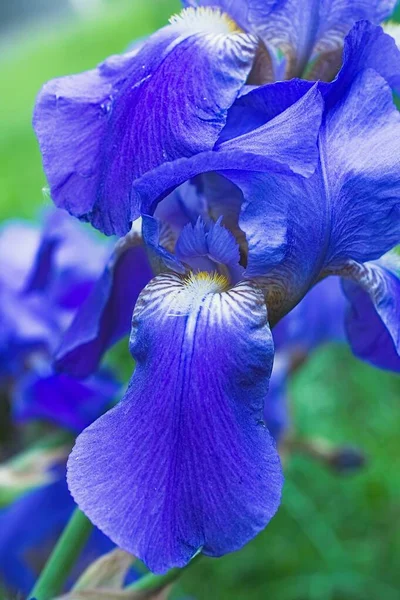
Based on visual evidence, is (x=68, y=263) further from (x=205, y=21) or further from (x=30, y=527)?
(x=205, y=21)

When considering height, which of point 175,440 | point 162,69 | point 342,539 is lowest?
point 342,539

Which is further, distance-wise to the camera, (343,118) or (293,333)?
(293,333)

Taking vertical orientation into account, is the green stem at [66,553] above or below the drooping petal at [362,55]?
below

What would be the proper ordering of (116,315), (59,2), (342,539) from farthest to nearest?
(59,2) < (342,539) < (116,315)

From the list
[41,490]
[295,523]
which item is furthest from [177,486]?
[295,523]

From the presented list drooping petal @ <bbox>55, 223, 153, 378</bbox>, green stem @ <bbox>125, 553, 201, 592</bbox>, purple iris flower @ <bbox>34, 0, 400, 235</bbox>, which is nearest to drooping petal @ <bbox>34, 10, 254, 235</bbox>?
purple iris flower @ <bbox>34, 0, 400, 235</bbox>

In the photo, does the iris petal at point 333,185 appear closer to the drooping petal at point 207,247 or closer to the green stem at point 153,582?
the drooping petal at point 207,247

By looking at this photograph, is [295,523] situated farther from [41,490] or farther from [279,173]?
[279,173]

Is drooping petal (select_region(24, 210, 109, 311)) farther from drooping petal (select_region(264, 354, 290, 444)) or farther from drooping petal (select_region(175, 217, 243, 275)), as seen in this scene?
drooping petal (select_region(175, 217, 243, 275))

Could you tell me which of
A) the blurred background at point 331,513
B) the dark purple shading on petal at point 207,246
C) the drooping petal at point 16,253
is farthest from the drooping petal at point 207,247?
the blurred background at point 331,513
